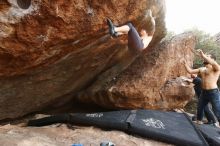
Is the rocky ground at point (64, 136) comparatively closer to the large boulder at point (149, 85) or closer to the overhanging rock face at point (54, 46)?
the overhanging rock face at point (54, 46)

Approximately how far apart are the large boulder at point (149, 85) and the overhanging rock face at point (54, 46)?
494mm

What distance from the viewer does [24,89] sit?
21.2ft

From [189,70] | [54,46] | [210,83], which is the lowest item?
[210,83]

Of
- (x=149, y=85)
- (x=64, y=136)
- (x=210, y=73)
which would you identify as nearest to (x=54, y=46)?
(x=64, y=136)

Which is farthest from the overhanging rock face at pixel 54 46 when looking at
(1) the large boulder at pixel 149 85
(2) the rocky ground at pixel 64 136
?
(2) the rocky ground at pixel 64 136

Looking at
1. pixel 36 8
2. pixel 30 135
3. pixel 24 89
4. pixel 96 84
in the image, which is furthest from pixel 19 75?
pixel 96 84

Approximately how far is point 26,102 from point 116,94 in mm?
2328

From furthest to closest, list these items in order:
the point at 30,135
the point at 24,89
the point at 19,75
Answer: the point at 24,89 → the point at 19,75 → the point at 30,135

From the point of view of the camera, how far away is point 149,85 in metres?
8.30

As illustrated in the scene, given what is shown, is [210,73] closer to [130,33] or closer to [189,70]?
[189,70]

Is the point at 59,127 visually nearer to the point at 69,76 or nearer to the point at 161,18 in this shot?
the point at 69,76

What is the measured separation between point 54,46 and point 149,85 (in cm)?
357

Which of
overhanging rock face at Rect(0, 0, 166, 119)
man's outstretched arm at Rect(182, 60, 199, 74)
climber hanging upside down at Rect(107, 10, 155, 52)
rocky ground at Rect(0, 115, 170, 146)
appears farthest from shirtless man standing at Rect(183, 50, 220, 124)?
rocky ground at Rect(0, 115, 170, 146)

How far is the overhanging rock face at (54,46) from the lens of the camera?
4.68m
